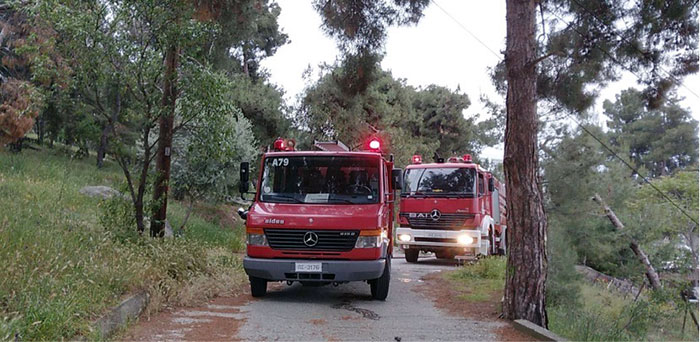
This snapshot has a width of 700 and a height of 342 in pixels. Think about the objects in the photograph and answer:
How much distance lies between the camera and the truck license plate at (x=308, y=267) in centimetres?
831

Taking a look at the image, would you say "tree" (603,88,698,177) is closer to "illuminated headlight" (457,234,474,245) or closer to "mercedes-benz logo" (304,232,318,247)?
"illuminated headlight" (457,234,474,245)

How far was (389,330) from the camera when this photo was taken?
23.0 ft

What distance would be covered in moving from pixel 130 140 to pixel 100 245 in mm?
22301

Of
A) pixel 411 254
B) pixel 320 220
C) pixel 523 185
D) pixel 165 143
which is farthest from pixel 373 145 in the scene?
pixel 411 254

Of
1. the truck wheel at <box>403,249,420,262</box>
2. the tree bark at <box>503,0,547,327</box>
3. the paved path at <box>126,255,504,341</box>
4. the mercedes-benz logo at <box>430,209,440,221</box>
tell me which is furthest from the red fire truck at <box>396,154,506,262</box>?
the tree bark at <box>503,0,547,327</box>

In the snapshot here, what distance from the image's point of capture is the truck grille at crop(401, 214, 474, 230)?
14805 mm

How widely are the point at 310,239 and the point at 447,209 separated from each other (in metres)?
7.30

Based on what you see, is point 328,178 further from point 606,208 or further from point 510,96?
point 606,208

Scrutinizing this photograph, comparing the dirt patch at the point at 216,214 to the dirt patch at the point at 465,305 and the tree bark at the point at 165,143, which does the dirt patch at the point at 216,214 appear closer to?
the tree bark at the point at 165,143

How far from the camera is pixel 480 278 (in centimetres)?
1220

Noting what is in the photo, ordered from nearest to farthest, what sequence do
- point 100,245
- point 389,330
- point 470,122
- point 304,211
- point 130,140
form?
point 389,330, point 100,245, point 304,211, point 130,140, point 470,122

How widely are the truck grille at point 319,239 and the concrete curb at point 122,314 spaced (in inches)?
79.4

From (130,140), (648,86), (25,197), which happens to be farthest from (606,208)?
(130,140)

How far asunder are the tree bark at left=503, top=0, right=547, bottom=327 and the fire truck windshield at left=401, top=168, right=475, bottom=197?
24.1ft
